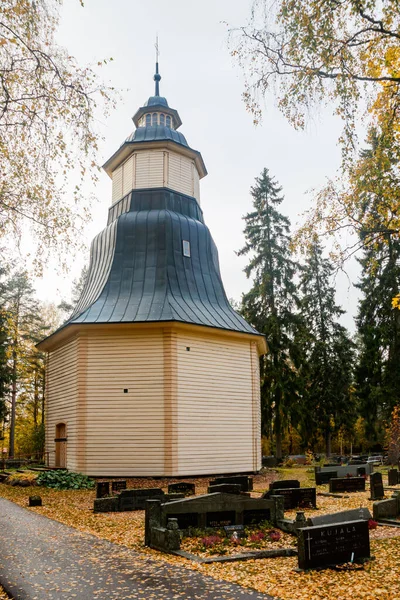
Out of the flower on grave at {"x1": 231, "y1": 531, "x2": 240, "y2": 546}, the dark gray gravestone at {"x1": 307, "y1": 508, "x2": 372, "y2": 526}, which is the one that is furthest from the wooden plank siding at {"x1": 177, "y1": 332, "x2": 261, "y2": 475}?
the dark gray gravestone at {"x1": 307, "y1": 508, "x2": 372, "y2": 526}

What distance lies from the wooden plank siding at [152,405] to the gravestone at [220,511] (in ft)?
28.2

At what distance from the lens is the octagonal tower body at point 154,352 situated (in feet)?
60.3

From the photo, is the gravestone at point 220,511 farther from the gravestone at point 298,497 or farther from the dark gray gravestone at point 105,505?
the dark gray gravestone at point 105,505

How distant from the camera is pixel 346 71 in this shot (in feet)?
26.9

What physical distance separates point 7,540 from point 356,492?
10.3 m

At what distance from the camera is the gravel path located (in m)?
5.71

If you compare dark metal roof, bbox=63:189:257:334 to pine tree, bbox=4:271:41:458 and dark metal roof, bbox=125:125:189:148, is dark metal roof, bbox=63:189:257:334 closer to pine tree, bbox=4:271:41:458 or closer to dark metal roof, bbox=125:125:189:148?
dark metal roof, bbox=125:125:189:148

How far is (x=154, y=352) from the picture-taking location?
18812mm

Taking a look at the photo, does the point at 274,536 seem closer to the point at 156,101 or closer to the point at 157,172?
the point at 157,172

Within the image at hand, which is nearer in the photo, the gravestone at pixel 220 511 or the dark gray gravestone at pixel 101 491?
the gravestone at pixel 220 511

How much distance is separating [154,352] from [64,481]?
5081 mm

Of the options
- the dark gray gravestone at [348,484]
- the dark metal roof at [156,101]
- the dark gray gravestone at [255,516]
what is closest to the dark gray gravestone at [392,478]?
the dark gray gravestone at [348,484]

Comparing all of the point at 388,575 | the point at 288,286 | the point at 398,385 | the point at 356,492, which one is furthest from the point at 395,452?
the point at 388,575

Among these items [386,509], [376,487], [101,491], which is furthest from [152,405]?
[386,509]
